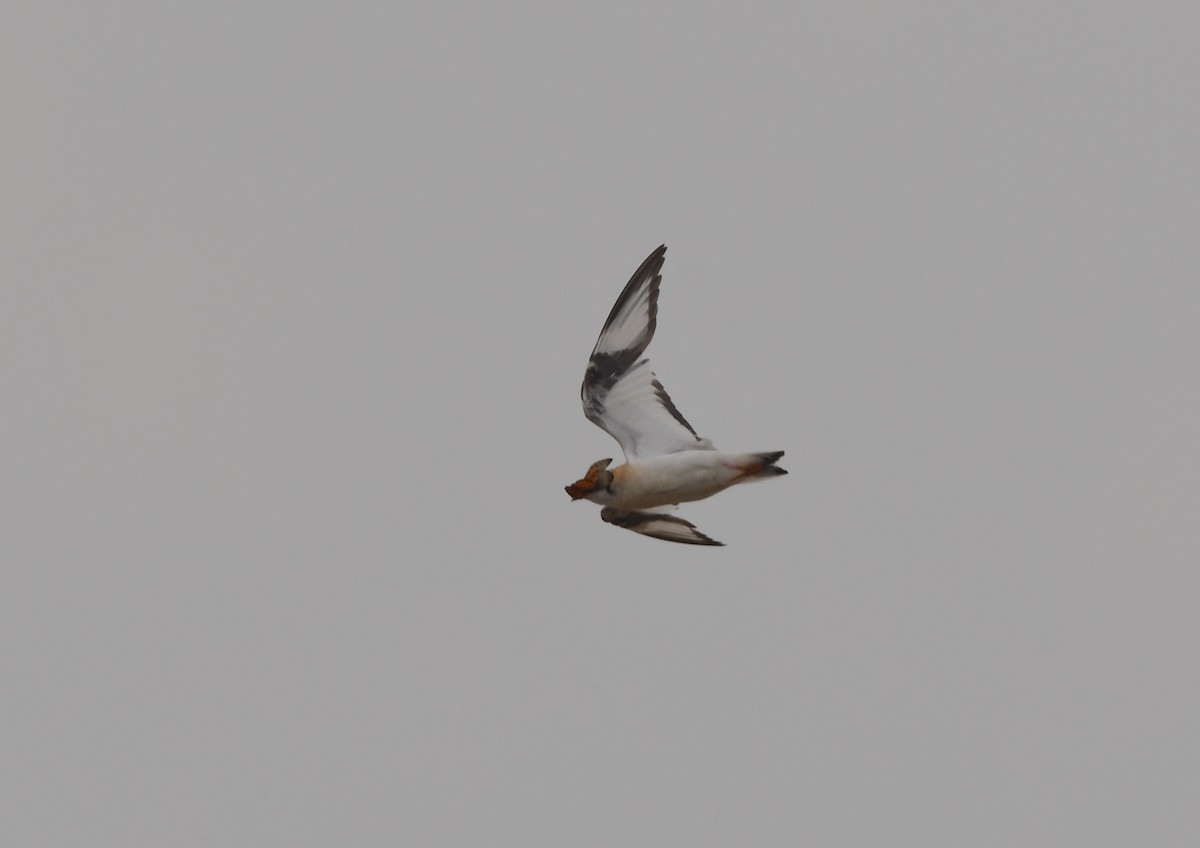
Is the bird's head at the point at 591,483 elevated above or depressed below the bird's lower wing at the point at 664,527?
above

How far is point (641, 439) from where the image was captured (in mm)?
25766

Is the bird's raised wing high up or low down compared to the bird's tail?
up

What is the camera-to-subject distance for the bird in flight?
80.2ft

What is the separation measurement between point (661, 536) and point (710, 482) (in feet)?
7.36

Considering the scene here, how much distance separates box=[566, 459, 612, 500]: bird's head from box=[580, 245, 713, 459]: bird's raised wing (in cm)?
130

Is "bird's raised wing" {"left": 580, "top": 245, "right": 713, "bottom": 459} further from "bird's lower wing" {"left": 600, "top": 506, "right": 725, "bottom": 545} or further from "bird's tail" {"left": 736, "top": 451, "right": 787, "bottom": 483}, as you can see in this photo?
"bird's tail" {"left": 736, "top": 451, "right": 787, "bottom": 483}

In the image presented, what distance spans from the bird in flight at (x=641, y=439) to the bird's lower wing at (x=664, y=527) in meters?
0.02

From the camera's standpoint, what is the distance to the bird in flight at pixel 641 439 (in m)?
24.5

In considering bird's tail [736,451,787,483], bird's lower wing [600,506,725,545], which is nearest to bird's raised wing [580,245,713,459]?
bird's lower wing [600,506,725,545]

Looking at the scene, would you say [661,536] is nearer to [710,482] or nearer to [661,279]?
[710,482]

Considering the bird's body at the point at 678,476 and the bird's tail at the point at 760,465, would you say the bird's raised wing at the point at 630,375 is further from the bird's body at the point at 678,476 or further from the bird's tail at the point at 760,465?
the bird's tail at the point at 760,465

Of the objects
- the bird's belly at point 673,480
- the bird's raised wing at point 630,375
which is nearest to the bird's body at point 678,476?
the bird's belly at point 673,480

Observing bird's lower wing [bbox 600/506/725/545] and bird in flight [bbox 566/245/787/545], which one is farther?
bird's lower wing [bbox 600/506/725/545]

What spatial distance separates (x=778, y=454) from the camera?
2408 centimetres
